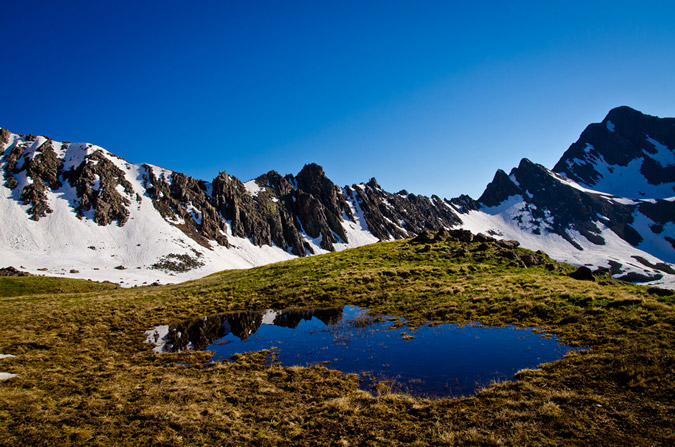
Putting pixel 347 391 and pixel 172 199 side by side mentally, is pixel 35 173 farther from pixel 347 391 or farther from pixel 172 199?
pixel 347 391

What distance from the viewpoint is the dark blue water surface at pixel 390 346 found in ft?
45.3


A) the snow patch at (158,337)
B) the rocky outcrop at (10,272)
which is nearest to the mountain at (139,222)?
the rocky outcrop at (10,272)

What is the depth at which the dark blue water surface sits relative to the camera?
1380 cm

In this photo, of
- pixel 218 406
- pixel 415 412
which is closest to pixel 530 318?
pixel 415 412

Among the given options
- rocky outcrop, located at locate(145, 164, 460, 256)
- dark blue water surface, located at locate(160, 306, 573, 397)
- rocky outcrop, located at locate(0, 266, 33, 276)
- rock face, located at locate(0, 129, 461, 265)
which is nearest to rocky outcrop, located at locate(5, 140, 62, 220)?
→ rock face, located at locate(0, 129, 461, 265)

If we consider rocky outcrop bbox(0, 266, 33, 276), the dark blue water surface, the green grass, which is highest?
rocky outcrop bbox(0, 266, 33, 276)

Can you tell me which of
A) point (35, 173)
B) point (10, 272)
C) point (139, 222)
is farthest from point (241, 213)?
point (10, 272)

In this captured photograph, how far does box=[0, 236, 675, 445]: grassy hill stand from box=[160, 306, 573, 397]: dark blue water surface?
3.73 ft

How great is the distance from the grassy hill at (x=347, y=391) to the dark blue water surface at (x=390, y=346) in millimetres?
1138

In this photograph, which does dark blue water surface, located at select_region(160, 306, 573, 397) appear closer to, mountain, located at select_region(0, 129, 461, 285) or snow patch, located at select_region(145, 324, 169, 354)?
snow patch, located at select_region(145, 324, 169, 354)

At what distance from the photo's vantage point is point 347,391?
42.1 ft

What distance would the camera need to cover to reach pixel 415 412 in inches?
426

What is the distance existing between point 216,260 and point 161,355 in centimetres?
10676

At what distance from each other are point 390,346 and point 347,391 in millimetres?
5806
